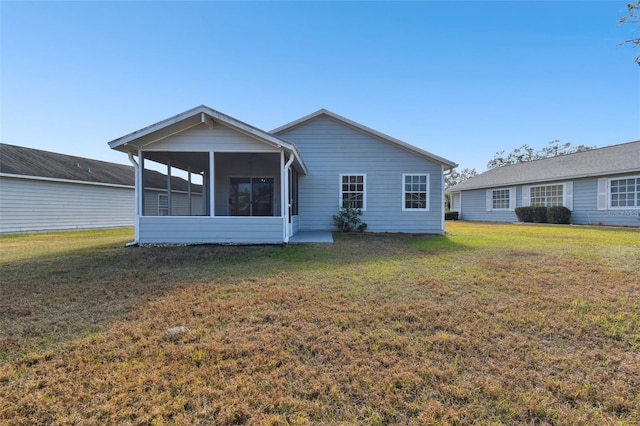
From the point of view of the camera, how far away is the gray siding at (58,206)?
12.9 m

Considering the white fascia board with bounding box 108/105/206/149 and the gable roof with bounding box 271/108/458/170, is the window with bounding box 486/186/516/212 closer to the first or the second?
the gable roof with bounding box 271/108/458/170

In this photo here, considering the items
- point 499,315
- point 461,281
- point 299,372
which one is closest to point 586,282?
point 461,281

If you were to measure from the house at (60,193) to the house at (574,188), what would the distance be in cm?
1976

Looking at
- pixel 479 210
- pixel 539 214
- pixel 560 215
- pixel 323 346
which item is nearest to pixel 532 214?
pixel 539 214

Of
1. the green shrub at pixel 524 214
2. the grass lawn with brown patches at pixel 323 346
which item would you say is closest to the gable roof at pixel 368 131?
the grass lawn with brown patches at pixel 323 346

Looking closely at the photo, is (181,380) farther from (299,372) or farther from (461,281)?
(461,281)

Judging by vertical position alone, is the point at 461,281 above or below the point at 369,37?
below

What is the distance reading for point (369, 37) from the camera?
14.3 meters

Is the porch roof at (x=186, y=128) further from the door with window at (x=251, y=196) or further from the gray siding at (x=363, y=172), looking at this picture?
the door with window at (x=251, y=196)

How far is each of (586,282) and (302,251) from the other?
5.32m

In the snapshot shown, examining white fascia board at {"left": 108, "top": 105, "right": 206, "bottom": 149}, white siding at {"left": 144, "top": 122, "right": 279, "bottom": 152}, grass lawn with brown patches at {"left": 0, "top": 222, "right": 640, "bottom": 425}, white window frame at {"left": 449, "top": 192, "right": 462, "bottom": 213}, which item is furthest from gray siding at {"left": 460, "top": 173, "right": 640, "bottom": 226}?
white fascia board at {"left": 108, "top": 105, "right": 206, "bottom": 149}

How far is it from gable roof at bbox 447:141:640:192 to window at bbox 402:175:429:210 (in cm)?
989

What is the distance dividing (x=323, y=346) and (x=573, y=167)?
20.4 metres

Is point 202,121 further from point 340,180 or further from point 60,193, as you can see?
point 60,193
